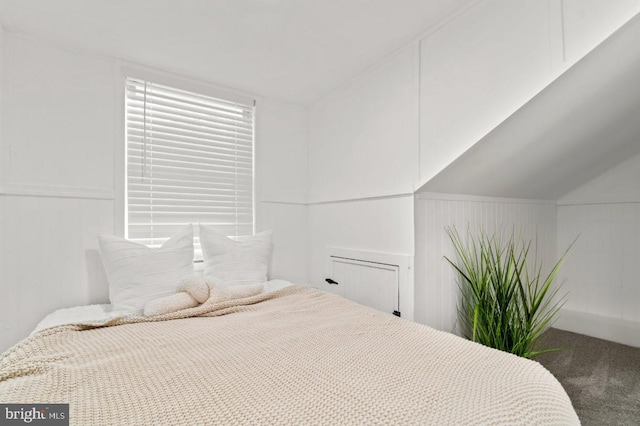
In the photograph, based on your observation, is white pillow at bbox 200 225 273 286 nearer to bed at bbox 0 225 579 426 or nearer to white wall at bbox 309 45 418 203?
bed at bbox 0 225 579 426

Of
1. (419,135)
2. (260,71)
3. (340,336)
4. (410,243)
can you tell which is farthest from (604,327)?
(260,71)

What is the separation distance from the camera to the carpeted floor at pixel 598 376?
1.65m

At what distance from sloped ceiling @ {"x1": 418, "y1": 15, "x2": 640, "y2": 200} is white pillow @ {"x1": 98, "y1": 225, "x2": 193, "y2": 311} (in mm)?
1608

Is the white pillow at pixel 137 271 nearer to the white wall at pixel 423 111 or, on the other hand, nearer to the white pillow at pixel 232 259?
the white pillow at pixel 232 259

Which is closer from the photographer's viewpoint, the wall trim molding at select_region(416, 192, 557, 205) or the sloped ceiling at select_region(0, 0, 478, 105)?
the sloped ceiling at select_region(0, 0, 478, 105)

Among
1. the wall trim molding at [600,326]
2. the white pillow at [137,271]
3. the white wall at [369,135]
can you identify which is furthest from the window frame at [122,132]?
the wall trim molding at [600,326]

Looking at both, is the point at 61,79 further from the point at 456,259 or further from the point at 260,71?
the point at 456,259

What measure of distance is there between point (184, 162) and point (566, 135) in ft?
8.17

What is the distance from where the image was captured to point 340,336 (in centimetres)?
133

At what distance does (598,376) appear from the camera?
2.00 m

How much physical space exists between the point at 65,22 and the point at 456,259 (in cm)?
266

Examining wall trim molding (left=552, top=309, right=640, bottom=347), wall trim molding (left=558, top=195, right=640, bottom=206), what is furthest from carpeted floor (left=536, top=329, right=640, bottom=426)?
wall trim molding (left=558, top=195, right=640, bottom=206)

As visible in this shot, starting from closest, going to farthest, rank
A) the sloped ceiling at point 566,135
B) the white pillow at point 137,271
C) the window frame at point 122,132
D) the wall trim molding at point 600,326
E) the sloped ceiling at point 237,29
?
the sloped ceiling at point 566,135 < the sloped ceiling at point 237,29 < the white pillow at point 137,271 < the window frame at point 122,132 < the wall trim molding at point 600,326

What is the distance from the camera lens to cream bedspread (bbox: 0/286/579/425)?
804 mm
